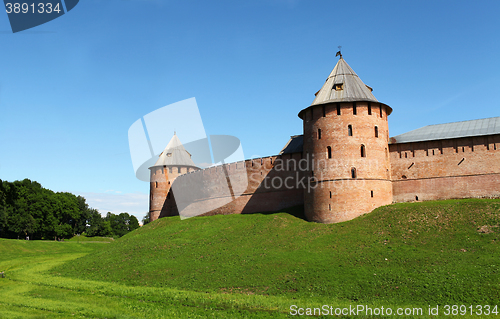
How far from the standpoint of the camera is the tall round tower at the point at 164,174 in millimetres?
44125

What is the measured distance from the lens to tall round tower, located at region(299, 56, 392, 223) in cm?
2492

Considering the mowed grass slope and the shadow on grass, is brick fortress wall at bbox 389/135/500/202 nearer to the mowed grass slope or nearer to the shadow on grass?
the mowed grass slope

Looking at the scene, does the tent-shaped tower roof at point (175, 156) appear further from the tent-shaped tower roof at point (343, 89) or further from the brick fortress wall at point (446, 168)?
the brick fortress wall at point (446, 168)

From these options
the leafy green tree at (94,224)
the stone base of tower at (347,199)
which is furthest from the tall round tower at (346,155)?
the leafy green tree at (94,224)

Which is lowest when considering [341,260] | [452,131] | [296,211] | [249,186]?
[341,260]

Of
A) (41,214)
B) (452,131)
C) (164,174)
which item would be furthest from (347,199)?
(41,214)

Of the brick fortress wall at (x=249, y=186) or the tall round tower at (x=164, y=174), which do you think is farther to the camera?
the tall round tower at (x=164, y=174)

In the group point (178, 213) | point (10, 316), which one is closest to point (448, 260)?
point (10, 316)

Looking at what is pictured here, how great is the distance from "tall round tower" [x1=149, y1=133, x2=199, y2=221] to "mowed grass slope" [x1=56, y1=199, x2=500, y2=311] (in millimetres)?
15858

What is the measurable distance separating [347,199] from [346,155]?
2.97m

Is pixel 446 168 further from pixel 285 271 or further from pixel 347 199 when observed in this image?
pixel 285 271

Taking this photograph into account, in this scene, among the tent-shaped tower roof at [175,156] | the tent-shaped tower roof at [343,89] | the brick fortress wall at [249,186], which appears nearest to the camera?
the tent-shaped tower roof at [343,89]

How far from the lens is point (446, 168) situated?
83.0 ft

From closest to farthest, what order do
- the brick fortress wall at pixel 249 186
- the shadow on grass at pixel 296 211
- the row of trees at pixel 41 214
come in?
the shadow on grass at pixel 296 211, the brick fortress wall at pixel 249 186, the row of trees at pixel 41 214
